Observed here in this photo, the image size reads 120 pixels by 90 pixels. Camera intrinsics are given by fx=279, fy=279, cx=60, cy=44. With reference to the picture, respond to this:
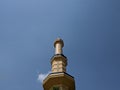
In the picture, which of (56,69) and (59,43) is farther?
(59,43)

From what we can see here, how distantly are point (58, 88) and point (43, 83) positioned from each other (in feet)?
6.01

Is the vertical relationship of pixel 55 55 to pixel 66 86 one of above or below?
above

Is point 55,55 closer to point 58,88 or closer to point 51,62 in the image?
point 51,62

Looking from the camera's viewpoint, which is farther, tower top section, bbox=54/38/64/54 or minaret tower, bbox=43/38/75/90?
tower top section, bbox=54/38/64/54

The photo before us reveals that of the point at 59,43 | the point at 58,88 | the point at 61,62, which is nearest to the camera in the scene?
the point at 58,88

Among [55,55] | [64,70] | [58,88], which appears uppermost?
[55,55]

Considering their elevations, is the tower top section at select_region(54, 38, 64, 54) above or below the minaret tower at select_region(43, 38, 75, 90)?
above

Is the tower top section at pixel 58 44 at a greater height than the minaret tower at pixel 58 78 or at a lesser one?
greater

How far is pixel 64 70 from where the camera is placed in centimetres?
2795

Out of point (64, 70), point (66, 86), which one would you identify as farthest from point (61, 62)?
point (66, 86)

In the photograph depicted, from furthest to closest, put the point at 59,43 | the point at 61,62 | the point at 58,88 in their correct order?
the point at 59,43
the point at 61,62
the point at 58,88

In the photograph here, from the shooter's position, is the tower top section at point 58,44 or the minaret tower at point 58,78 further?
the tower top section at point 58,44

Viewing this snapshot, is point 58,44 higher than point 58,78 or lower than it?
higher

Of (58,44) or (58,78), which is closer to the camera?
(58,78)
